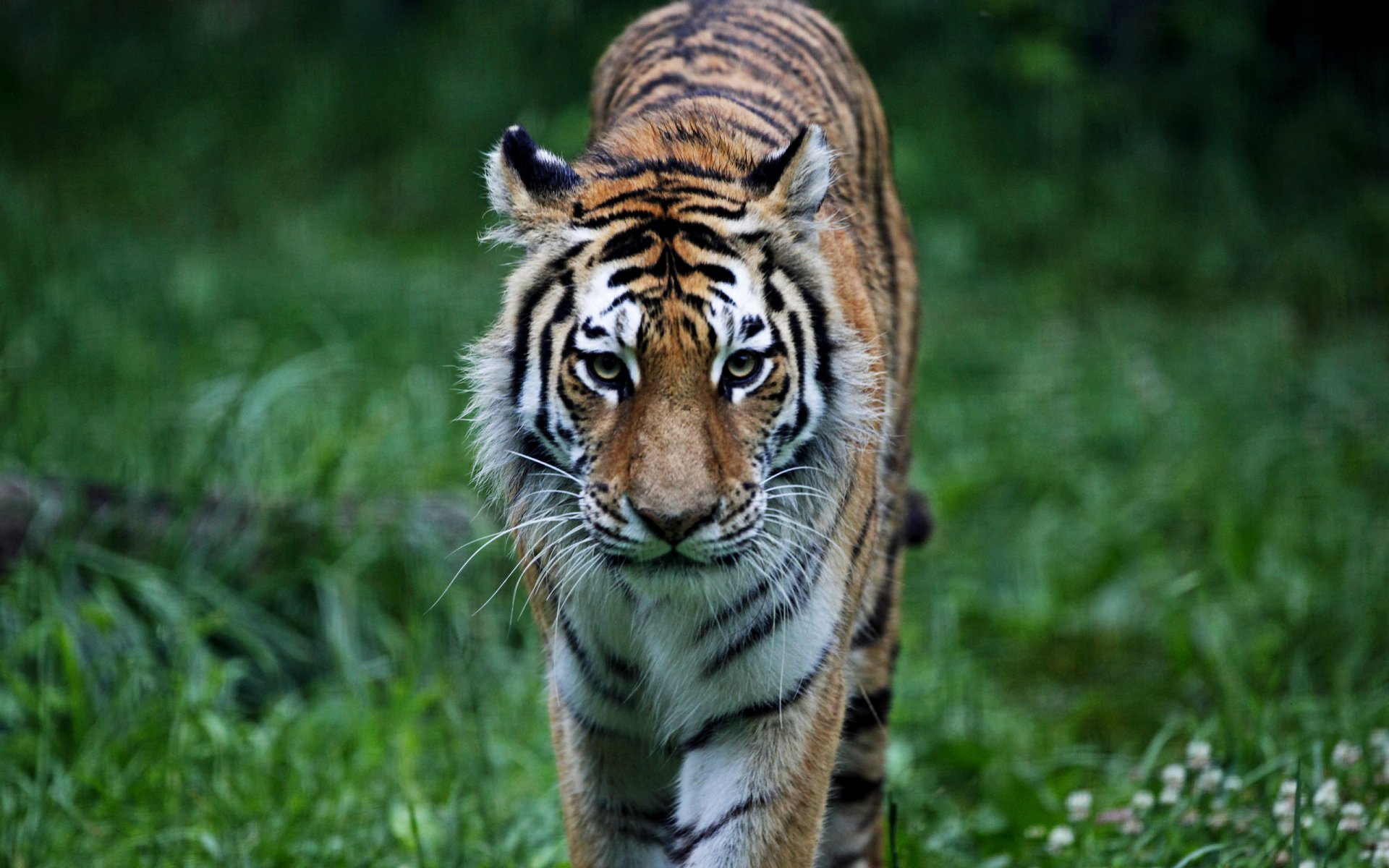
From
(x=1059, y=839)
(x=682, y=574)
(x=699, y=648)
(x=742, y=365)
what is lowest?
(x=1059, y=839)

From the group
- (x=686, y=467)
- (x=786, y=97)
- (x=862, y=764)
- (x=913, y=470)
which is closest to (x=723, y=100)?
(x=786, y=97)

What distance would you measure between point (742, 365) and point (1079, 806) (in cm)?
153

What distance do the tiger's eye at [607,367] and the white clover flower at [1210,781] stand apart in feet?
5.78

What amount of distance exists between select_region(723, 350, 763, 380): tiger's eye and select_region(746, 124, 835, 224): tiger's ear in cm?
33

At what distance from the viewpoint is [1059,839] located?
10.5 feet

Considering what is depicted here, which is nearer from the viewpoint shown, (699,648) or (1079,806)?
(699,648)

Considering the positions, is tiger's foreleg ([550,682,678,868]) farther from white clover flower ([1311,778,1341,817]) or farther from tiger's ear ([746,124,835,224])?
white clover flower ([1311,778,1341,817])

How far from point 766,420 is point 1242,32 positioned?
23.2 feet

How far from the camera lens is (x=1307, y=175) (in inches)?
337

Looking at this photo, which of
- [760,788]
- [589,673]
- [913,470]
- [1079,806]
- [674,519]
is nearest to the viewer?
[674,519]

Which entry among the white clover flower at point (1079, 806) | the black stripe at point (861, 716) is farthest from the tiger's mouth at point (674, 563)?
the white clover flower at point (1079, 806)

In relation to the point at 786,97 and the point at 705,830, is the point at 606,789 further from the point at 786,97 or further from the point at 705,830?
the point at 786,97

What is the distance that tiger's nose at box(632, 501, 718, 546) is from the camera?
90.9 inches

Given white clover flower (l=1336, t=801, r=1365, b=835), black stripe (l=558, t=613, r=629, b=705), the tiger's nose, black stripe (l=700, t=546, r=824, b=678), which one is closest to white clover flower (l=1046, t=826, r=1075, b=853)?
white clover flower (l=1336, t=801, r=1365, b=835)
